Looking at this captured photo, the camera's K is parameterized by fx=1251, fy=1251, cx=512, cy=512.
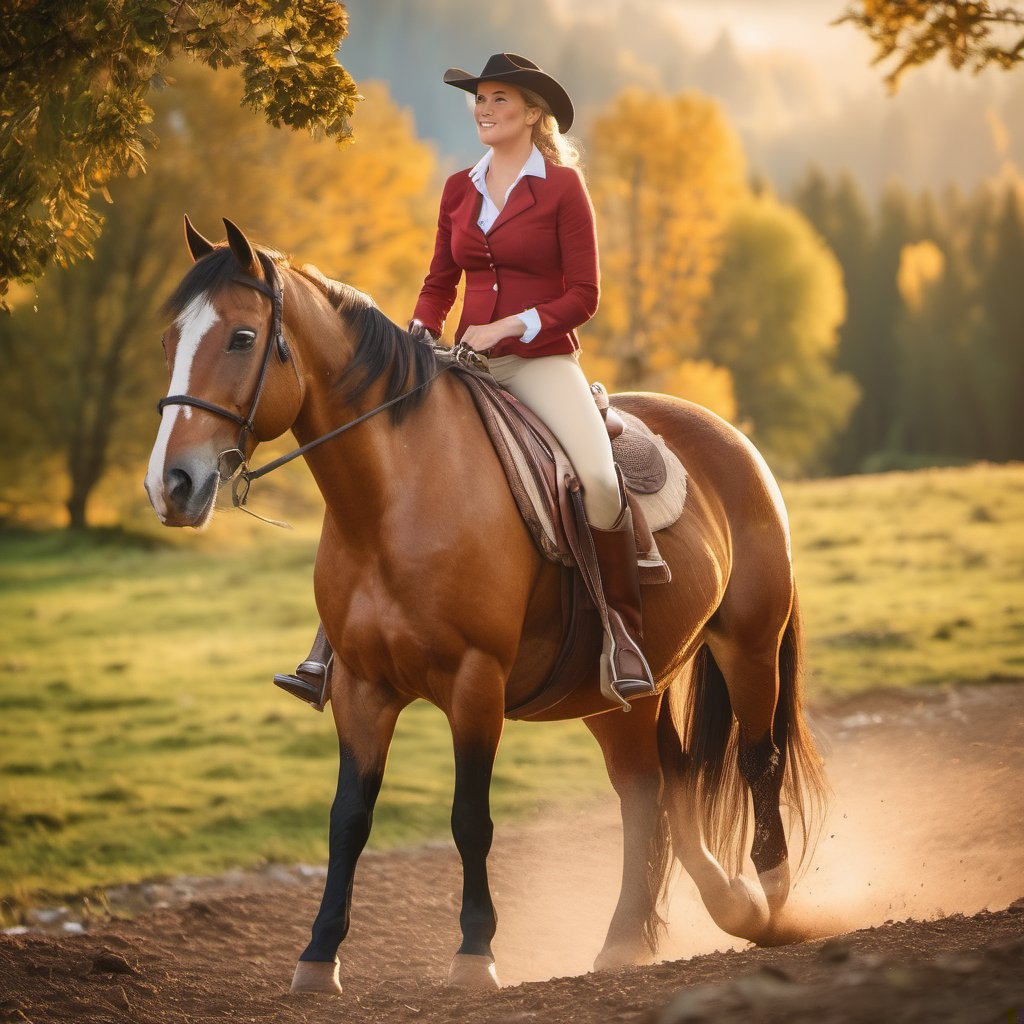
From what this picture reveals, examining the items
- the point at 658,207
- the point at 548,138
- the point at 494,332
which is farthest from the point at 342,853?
the point at 658,207

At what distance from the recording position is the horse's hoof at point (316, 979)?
4637 millimetres

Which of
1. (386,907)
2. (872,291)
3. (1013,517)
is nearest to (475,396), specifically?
(386,907)

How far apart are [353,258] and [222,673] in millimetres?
7885

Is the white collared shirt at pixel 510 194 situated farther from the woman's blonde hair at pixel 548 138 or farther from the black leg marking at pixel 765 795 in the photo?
the black leg marking at pixel 765 795

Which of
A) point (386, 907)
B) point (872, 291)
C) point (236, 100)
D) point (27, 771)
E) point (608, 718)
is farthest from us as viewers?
Answer: point (872, 291)

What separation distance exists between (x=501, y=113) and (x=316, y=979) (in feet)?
11.3

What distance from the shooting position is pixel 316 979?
183 inches

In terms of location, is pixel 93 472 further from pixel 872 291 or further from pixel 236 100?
pixel 872 291

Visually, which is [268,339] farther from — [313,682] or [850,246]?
[850,246]

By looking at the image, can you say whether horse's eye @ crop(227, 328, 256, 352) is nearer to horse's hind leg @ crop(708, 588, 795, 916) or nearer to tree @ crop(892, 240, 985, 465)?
horse's hind leg @ crop(708, 588, 795, 916)

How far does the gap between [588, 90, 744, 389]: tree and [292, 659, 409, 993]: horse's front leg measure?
23.3m

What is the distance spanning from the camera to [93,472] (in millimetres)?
19750

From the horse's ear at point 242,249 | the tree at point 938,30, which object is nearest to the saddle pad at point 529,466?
the horse's ear at point 242,249

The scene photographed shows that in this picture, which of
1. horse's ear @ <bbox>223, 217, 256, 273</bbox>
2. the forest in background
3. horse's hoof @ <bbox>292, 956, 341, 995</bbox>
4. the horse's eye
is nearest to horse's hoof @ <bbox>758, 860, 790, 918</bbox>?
horse's hoof @ <bbox>292, 956, 341, 995</bbox>
